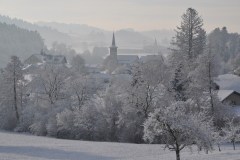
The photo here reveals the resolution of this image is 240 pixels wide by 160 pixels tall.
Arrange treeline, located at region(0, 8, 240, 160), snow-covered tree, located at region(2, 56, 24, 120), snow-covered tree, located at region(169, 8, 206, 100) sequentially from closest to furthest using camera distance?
treeline, located at region(0, 8, 240, 160) → snow-covered tree, located at region(2, 56, 24, 120) → snow-covered tree, located at region(169, 8, 206, 100)

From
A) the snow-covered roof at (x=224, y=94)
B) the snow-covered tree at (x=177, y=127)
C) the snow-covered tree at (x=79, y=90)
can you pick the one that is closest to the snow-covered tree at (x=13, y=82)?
the snow-covered tree at (x=79, y=90)

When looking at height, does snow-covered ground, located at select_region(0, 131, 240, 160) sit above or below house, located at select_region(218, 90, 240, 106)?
below

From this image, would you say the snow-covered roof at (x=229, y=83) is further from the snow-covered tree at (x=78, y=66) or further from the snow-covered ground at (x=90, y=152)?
the snow-covered ground at (x=90, y=152)

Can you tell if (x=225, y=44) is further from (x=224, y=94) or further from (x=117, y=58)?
(x=224, y=94)

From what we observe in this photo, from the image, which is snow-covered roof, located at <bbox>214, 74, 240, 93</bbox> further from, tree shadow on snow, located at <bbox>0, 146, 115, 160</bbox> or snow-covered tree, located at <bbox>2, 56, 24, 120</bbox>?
tree shadow on snow, located at <bbox>0, 146, 115, 160</bbox>

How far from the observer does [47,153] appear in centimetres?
4159

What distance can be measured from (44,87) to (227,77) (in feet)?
122

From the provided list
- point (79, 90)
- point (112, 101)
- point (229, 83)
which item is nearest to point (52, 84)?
point (79, 90)

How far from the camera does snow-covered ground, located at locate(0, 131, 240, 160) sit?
1465 inches

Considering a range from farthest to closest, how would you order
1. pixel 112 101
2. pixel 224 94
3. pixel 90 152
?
pixel 224 94
pixel 112 101
pixel 90 152

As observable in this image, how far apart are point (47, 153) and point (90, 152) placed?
4012mm

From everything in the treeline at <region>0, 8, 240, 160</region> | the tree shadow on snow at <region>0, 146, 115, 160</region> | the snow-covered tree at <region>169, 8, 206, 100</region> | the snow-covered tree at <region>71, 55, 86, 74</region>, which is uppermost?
the snow-covered tree at <region>169, 8, 206, 100</region>

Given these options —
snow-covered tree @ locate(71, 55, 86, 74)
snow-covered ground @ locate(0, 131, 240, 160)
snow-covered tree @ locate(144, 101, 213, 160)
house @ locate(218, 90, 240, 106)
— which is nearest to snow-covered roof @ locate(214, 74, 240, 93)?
house @ locate(218, 90, 240, 106)

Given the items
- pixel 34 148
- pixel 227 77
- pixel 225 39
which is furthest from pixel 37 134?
pixel 225 39
